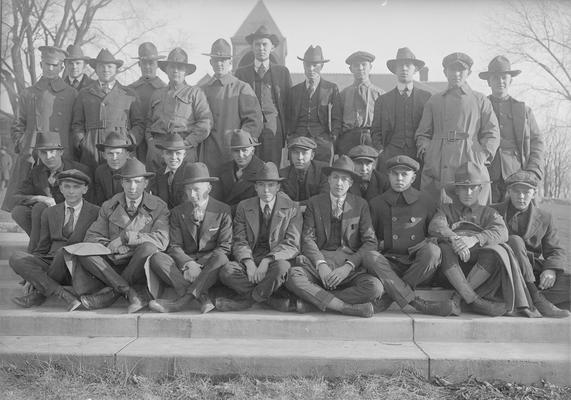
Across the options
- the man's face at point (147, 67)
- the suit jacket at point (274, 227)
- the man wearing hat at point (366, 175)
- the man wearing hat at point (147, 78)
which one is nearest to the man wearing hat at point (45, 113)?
the man wearing hat at point (147, 78)

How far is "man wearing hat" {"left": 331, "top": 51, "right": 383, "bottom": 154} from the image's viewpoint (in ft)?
20.4

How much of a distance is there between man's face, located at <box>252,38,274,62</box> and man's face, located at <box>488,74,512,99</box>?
2492 millimetres

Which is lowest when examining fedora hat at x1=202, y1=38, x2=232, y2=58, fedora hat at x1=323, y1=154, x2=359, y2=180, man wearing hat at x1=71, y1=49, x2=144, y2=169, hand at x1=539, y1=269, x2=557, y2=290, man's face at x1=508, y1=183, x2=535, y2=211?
hand at x1=539, y1=269, x2=557, y2=290

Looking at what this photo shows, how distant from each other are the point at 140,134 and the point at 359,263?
299 centimetres

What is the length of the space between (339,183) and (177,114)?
2.05 metres

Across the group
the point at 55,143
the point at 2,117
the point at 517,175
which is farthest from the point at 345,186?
the point at 2,117

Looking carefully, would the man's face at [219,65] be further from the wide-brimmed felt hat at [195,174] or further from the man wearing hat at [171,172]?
the wide-brimmed felt hat at [195,174]

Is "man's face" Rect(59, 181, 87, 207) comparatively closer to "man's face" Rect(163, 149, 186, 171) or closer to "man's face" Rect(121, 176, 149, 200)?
"man's face" Rect(121, 176, 149, 200)

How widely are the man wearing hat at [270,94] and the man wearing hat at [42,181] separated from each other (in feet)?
6.61

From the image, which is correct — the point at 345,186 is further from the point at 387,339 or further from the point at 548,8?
the point at 548,8

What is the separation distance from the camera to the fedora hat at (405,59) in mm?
5844

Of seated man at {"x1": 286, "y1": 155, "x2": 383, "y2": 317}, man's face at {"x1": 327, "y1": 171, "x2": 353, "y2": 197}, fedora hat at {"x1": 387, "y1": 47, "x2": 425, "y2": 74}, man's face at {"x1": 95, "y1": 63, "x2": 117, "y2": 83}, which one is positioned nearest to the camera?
seated man at {"x1": 286, "y1": 155, "x2": 383, "y2": 317}

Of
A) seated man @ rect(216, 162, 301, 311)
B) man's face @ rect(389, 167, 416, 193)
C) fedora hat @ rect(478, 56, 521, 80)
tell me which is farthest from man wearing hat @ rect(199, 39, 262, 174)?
fedora hat @ rect(478, 56, 521, 80)

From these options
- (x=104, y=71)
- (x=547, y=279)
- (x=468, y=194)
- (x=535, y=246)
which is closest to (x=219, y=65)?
(x=104, y=71)
